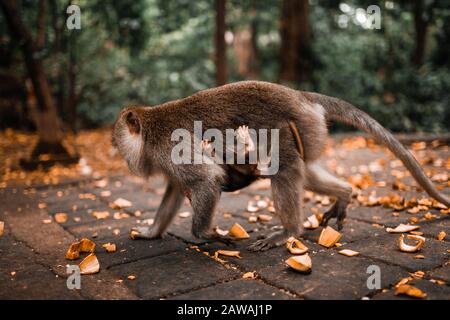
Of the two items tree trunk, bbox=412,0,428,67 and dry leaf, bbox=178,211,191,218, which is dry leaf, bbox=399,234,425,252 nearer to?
dry leaf, bbox=178,211,191,218

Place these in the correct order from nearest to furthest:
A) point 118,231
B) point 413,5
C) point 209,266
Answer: point 209,266 < point 118,231 < point 413,5

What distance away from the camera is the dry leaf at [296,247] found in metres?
2.90

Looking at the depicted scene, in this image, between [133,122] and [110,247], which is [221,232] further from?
[133,122]

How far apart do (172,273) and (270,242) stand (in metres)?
0.79

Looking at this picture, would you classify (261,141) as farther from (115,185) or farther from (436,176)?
(115,185)

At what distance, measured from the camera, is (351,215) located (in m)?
3.82

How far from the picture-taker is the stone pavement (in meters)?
2.33

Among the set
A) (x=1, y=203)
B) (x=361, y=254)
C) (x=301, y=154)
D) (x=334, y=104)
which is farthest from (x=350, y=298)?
(x=1, y=203)

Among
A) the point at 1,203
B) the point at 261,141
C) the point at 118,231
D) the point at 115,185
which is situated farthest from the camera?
the point at 115,185

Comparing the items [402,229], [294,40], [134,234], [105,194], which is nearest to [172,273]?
[134,234]

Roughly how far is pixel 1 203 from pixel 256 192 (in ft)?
9.60

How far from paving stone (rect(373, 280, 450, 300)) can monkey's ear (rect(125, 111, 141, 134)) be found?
215cm

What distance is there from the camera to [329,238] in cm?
302

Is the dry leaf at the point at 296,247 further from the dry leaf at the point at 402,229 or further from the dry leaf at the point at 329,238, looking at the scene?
the dry leaf at the point at 402,229
